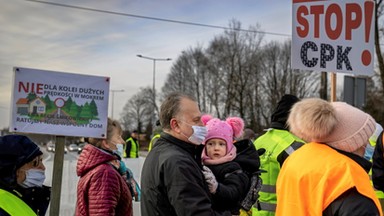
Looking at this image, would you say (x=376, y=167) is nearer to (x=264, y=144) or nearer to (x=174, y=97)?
(x=264, y=144)

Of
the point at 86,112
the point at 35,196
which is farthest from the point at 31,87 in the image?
the point at 35,196

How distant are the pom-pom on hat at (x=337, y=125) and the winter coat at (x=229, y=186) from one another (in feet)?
2.31

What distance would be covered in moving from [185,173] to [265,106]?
48.9 m

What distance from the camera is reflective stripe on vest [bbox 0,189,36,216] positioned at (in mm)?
2501

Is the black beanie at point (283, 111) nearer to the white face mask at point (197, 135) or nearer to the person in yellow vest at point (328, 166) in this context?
the white face mask at point (197, 135)

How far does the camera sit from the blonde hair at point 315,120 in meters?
2.42

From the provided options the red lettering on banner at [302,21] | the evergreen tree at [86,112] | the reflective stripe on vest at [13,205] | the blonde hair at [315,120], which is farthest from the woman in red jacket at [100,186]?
the red lettering on banner at [302,21]

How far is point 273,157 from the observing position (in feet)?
15.2

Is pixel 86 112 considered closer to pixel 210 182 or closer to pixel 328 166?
pixel 210 182

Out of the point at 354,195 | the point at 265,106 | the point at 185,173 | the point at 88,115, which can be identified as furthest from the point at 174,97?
the point at 265,106

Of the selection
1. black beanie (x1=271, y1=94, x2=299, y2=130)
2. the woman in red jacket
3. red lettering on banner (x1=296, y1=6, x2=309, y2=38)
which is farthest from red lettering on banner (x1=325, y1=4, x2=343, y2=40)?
the woman in red jacket

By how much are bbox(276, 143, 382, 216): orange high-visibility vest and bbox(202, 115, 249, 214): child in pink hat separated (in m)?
0.46

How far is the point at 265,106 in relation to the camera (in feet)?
167

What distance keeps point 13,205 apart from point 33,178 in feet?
1.34
